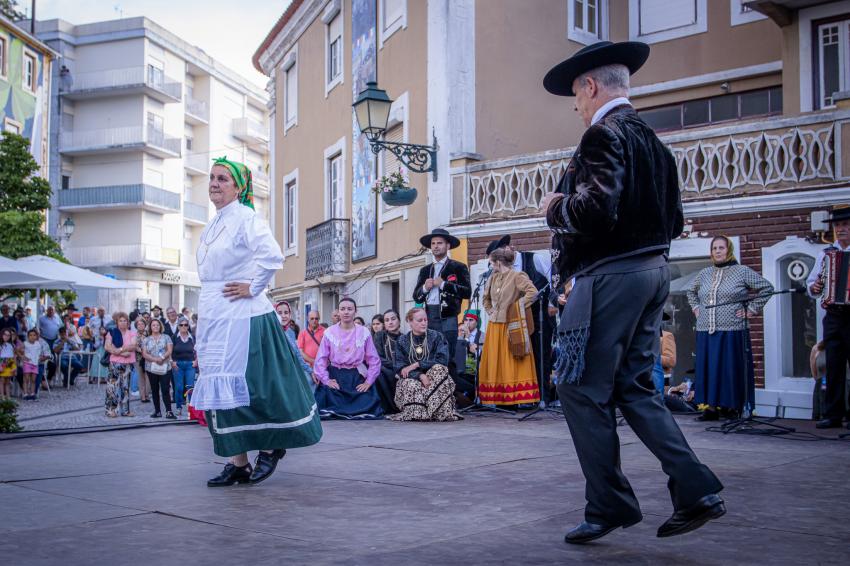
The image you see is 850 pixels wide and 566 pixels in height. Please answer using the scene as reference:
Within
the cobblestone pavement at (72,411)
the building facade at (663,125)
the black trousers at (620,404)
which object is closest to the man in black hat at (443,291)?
the building facade at (663,125)

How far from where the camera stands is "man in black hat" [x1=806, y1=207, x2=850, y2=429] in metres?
8.99

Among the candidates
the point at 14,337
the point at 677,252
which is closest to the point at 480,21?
the point at 677,252

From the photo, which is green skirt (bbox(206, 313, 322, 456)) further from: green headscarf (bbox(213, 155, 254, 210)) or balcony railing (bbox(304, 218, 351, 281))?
balcony railing (bbox(304, 218, 351, 281))

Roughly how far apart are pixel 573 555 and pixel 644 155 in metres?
1.61

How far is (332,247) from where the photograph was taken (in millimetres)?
21969

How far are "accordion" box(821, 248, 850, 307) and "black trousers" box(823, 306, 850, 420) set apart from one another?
0.20 meters

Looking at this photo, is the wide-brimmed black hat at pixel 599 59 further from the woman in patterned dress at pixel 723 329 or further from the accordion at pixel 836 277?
the woman in patterned dress at pixel 723 329

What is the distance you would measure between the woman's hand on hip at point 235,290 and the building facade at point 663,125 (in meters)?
7.57

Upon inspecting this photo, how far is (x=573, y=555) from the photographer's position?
11.7 ft

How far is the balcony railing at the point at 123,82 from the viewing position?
50188mm

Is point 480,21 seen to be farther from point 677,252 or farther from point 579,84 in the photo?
point 579,84

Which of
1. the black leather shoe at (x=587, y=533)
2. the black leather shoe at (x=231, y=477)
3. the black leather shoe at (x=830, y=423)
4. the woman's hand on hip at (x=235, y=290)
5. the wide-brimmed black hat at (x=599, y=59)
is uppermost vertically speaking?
the wide-brimmed black hat at (x=599, y=59)

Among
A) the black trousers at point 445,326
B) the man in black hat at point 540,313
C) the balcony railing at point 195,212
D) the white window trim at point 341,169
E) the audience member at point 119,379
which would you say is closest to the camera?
the man in black hat at point 540,313

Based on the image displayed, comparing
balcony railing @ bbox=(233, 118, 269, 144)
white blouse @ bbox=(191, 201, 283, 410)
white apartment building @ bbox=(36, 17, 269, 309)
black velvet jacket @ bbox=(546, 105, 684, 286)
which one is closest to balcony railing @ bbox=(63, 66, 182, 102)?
white apartment building @ bbox=(36, 17, 269, 309)
